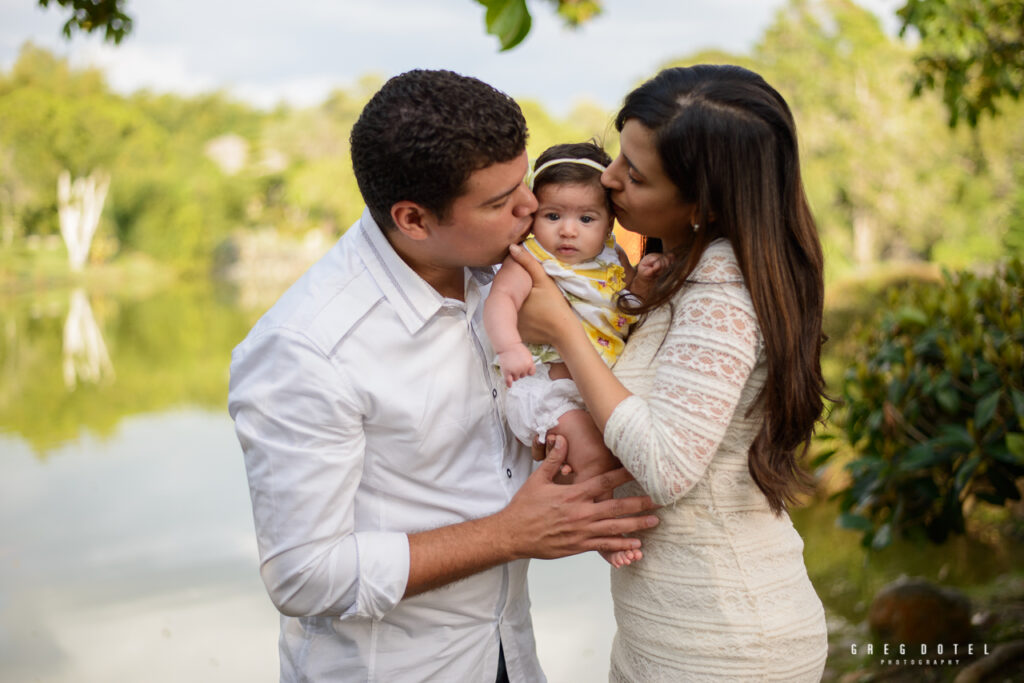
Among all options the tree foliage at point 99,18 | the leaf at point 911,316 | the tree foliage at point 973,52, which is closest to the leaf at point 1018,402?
the leaf at point 911,316

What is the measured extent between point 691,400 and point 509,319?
1.34ft

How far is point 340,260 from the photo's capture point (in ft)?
5.42

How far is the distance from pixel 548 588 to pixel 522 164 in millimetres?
4297

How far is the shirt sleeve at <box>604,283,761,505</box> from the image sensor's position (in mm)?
1398

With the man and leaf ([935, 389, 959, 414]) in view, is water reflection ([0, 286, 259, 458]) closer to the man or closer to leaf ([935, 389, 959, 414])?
the man

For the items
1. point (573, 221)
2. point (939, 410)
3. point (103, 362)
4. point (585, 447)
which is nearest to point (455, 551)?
point (585, 447)

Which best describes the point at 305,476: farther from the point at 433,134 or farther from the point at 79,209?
A: the point at 79,209

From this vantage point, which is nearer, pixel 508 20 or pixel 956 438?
pixel 508 20

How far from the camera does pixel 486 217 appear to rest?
5.34 feet

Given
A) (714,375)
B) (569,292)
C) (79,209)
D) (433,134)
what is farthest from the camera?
(79,209)

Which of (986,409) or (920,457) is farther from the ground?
(986,409)

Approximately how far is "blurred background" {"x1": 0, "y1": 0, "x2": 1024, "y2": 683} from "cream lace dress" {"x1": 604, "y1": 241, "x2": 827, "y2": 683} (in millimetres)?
573

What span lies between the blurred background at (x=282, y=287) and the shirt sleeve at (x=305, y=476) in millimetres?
675

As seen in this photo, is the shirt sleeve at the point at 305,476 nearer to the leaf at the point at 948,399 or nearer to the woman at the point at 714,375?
the woman at the point at 714,375
